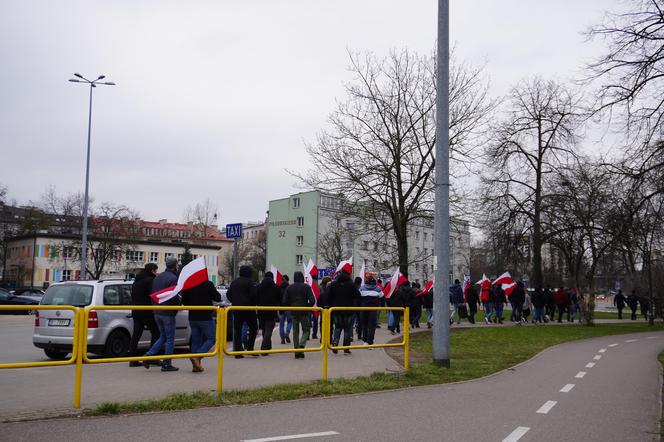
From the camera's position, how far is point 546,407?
8531 millimetres

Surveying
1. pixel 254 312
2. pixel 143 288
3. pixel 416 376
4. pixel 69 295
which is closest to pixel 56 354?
pixel 69 295

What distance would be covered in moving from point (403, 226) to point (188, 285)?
61.7 ft

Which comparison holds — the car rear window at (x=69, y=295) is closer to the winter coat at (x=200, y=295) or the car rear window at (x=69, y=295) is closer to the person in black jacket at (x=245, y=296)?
the person in black jacket at (x=245, y=296)

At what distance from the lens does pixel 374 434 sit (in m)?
6.53

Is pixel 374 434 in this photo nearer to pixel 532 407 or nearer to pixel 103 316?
pixel 532 407

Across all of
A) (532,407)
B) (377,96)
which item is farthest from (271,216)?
(532,407)

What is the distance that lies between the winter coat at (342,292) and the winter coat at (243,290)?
187 centimetres

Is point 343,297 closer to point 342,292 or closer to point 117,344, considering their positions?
point 342,292

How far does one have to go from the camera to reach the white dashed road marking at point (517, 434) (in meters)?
6.55

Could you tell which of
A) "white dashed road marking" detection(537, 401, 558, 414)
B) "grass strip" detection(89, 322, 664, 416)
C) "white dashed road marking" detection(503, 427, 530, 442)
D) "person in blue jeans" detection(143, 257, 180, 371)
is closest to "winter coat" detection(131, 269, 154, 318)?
"person in blue jeans" detection(143, 257, 180, 371)

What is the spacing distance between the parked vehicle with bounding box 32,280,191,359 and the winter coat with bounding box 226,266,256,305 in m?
1.48

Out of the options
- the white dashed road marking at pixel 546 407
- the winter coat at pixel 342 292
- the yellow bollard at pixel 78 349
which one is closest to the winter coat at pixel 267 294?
the winter coat at pixel 342 292

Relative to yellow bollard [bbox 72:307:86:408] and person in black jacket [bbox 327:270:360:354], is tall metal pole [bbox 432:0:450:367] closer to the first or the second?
person in black jacket [bbox 327:270:360:354]

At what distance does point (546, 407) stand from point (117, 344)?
8.22 meters
